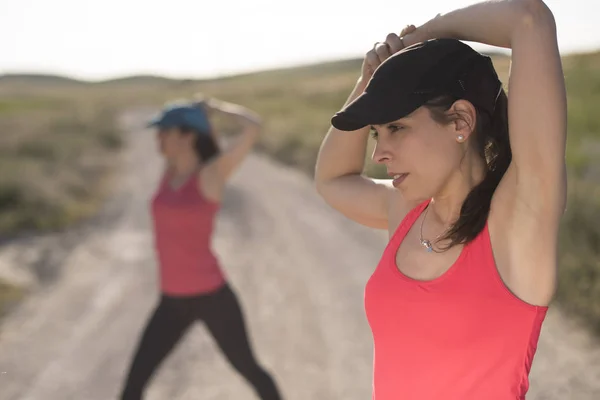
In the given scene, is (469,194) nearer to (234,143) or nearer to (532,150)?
(532,150)

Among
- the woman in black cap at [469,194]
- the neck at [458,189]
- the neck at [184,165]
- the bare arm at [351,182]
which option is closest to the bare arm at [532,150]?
the woman in black cap at [469,194]

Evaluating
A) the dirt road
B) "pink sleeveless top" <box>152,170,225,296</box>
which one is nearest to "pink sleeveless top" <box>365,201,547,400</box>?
"pink sleeveless top" <box>152,170,225,296</box>

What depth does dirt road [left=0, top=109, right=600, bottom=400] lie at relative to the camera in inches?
207

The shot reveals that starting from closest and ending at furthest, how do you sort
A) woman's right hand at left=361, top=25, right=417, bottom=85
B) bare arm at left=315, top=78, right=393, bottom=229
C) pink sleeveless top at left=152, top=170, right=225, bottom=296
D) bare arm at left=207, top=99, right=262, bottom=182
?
1. woman's right hand at left=361, top=25, right=417, bottom=85
2. bare arm at left=315, top=78, right=393, bottom=229
3. pink sleeveless top at left=152, top=170, right=225, bottom=296
4. bare arm at left=207, top=99, right=262, bottom=182

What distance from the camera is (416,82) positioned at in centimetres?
160

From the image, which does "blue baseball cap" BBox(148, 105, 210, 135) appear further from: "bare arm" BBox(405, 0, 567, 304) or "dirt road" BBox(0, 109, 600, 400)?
"bare arm" BBox(405, 0, 567, 304)

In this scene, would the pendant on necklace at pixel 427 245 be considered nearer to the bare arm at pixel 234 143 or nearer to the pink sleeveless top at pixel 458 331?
the pink sleeveless top at pixel 458 331

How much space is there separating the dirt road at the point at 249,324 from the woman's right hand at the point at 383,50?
349 cm

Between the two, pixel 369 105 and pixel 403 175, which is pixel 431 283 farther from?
pixel 369 105

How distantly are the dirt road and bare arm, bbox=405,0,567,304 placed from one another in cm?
364

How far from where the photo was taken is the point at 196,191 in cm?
396

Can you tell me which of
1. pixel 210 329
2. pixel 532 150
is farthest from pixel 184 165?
pixel 532 150

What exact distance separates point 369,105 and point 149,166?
1884 cm

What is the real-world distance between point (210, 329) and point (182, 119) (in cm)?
116
